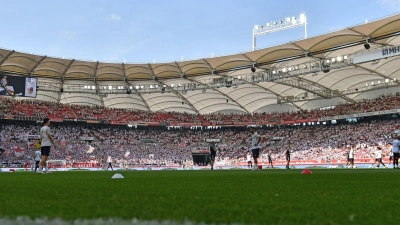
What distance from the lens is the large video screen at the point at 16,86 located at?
1309 inches

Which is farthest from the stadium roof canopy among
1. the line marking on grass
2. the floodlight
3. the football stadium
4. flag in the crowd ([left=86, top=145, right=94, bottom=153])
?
the line marking on grass

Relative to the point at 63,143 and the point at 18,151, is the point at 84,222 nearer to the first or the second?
the point at 18,151

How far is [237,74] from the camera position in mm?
44656

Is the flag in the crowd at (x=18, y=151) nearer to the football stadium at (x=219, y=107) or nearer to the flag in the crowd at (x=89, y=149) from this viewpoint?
the football stadium at (x=219, y=107)

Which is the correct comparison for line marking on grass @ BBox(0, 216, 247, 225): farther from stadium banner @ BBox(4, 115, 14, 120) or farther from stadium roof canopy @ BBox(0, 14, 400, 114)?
stadium banner @ BBox(4, 115, 14, 120)

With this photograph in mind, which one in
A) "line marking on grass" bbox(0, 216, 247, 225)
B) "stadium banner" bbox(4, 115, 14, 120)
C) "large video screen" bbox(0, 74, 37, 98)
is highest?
"large video screen" bbox(0, 74, 37, 98)

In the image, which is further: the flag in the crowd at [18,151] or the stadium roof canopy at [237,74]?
the flag in the crowd at [18,151]

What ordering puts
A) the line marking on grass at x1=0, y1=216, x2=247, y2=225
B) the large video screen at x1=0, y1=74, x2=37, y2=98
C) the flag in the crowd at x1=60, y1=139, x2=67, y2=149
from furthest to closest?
1. the flag in the crowd at x1=60, y1=139, x2=67, y2=149
2. the large video screen at x1=0, y1=74, x2=37, y2=98
3. the line marking on grass at x1=0, y1=216, x2=247, y2=225

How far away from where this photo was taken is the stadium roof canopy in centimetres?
3559

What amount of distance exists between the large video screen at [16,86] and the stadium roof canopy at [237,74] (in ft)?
26.5

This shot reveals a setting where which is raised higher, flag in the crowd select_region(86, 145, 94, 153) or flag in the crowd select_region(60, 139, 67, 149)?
flag in the crowd select_region(60, 139, 67, 149)

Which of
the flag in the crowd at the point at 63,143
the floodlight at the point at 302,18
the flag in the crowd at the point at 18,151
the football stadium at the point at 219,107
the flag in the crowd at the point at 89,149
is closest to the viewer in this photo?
the football stadium at the point at 219,107

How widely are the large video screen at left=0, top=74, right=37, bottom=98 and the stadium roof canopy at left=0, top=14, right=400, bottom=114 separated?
26.5ft

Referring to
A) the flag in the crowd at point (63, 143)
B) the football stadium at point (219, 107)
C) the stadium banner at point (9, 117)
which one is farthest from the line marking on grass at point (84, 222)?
the stadium banner at point (9, 117)
